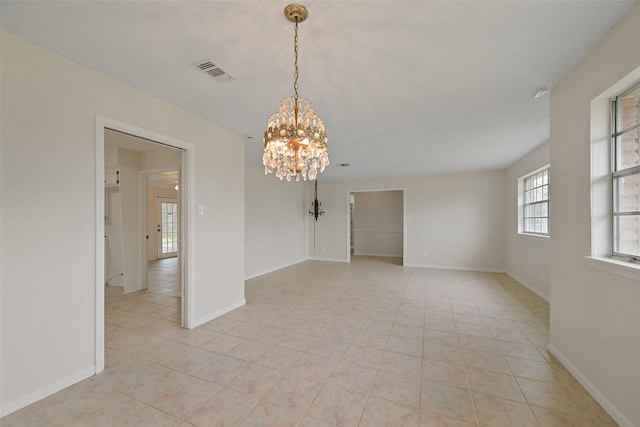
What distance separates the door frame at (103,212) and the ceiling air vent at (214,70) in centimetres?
93

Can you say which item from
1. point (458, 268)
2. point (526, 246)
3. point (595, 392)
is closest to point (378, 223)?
point (458, 268)

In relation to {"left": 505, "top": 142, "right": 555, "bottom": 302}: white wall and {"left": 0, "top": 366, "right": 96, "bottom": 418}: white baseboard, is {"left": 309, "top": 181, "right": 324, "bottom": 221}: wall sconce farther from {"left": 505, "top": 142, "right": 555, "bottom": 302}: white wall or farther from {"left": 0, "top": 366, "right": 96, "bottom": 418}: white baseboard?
{"left": 0, "top": 366, "right": 96, "bottom": 418}: white baseboard

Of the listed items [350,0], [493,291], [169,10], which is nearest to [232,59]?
[169,10]

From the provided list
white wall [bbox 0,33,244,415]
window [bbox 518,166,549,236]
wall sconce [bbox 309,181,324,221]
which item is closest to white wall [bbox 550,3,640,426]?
window [bbox 518,166,549,236]

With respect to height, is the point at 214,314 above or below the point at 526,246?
below

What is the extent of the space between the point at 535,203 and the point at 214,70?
5.33 m

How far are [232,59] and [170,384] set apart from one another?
249cm

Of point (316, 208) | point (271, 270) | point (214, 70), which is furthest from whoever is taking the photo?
point (316, 208)

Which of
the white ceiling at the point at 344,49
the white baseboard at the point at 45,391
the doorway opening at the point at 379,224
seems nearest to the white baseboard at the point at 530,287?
the white ceiling at the point at 344,49

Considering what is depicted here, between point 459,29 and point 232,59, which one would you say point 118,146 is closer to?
point 232,59

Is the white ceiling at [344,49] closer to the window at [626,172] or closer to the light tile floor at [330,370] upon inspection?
the window at [626,172]

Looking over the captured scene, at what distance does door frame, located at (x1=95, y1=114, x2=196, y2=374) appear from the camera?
82.9 inches

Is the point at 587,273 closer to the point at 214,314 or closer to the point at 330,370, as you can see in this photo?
the point at 330,370

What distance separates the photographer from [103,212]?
211 centimetres
